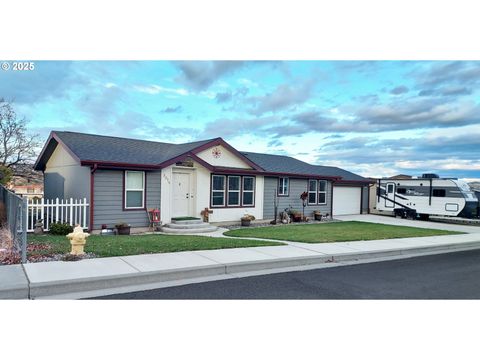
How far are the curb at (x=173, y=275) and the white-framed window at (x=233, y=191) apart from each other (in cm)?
780

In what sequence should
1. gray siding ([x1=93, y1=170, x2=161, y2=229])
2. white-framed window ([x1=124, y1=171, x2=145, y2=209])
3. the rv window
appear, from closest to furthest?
gray siding ([x1=93, y1=170, x2=161, y2=229]), white-framed window ([x1=124, y1=171, x2=145, y2=209]), the rv window

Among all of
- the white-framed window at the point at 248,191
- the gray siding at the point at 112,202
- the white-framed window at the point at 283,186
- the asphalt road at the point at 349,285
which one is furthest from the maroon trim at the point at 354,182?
the asphalt road at the point at 349,285

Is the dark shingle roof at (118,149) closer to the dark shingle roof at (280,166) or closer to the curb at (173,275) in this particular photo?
the dark shingle roof at (280,166)

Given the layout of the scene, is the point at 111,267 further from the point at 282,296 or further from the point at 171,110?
the point at 171,110

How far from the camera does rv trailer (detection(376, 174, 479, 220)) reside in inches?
766

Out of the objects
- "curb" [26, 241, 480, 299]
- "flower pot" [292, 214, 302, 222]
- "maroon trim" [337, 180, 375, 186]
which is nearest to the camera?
"curb" [26, 241, 480, 299]

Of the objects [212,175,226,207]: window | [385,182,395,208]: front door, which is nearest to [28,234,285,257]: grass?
[212,175,226,207]: window

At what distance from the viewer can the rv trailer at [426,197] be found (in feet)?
63.8

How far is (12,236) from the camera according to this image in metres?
9.50

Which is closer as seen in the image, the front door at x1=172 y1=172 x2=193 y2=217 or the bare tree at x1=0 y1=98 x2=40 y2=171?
the front door at x1=172 y1=172 x2=193 y2=217

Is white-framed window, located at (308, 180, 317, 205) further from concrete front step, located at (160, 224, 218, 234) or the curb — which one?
the curb

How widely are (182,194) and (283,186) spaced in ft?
19.2

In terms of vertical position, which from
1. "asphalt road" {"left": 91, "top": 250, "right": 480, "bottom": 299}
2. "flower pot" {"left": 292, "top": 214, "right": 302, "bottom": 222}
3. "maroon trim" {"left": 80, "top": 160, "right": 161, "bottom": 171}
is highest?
"maroon trim" {"left": 80, "top": 160, "right": 161, "bottom": 171}

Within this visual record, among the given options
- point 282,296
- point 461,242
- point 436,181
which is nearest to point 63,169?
point 282,296
